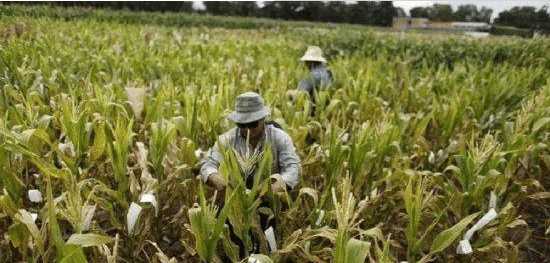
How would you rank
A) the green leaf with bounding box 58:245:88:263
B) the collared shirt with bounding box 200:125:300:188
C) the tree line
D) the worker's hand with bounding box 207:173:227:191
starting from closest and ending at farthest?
the green leaf with bounding box 58:245:88:263 → the worker's hand with bounding box 207:173:227:191 → the collared shirt with bounding box 200:125:300:188 → the tree line

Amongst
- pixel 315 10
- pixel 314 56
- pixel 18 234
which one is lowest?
pixel 18 234

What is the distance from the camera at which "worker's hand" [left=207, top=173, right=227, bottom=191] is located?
2037mm

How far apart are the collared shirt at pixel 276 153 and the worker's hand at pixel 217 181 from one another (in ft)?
0.19

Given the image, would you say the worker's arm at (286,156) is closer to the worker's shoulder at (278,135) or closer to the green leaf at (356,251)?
the worker's shoulder at (278,135)

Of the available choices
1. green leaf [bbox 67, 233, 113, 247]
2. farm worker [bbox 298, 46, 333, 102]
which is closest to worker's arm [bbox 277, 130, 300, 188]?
green leaf [bbox 67, 233, 113, 247]

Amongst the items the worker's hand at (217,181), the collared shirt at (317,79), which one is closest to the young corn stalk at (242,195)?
the worker's hand at (217,181)

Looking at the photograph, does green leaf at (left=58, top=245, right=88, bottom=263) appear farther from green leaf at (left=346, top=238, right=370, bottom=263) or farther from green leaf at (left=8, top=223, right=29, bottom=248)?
green leaf at (left=346, top=238, right=370, bottom=263)

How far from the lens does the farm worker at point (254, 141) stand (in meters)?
2.12

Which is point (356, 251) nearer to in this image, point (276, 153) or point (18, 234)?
point (276, 153)

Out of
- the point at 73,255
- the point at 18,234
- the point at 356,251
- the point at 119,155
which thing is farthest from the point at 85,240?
the point at 356,251

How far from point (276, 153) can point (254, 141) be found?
12cm

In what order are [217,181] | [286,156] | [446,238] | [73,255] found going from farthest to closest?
[286,156], [217,181], [446,238], [73,255]

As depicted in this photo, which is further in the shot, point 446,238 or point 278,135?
point 278,135

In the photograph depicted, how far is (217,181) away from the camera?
81.3 inches
